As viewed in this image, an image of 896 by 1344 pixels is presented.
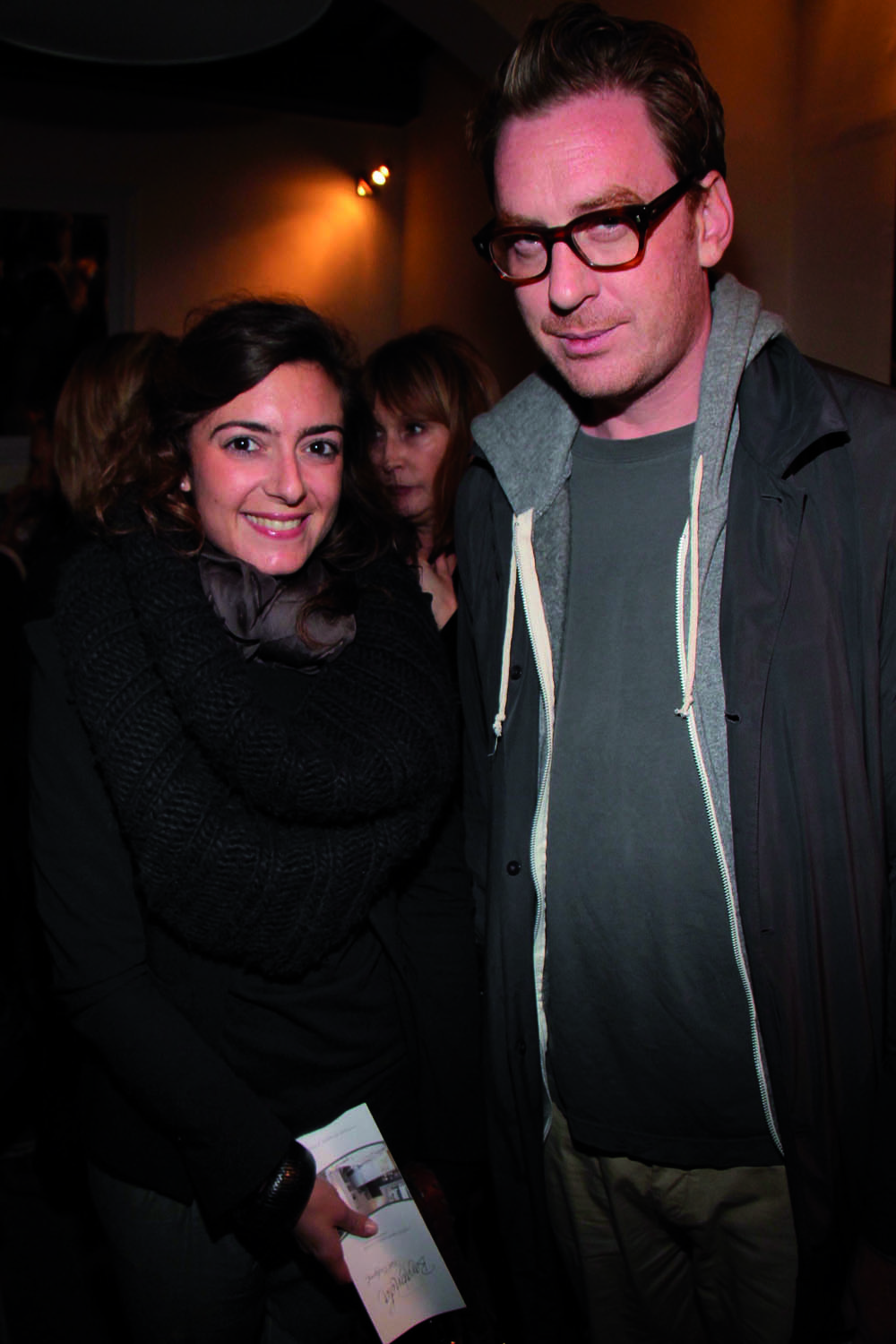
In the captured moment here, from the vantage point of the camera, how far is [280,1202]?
1.37 m

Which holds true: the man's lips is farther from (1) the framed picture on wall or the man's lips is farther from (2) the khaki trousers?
(1) the framed picture on wall

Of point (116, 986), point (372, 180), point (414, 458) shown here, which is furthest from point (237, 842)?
point (372, 180)

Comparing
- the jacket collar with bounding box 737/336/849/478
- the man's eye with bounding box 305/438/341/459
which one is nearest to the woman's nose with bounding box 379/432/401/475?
the man's eye with bounding box 305/438/341/459

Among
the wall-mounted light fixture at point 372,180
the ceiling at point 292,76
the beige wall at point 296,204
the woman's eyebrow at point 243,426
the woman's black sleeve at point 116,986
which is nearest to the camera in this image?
the woman's black sleeve at point 116,986

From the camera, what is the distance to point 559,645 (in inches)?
58.7

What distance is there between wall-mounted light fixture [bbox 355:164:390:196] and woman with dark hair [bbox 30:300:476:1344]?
604 cm

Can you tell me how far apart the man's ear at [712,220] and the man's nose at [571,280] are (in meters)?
0.18

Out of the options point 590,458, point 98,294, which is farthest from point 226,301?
point 98,294

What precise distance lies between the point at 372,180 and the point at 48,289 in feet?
7.73

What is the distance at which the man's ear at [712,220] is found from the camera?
1401mm

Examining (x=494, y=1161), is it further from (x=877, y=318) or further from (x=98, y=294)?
(x=98, y=294)

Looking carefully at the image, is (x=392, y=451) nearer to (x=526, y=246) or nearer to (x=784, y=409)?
(x=526, y=246)

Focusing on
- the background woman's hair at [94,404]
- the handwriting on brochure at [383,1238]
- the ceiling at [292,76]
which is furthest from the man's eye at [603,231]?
the ceiling at [292,76]

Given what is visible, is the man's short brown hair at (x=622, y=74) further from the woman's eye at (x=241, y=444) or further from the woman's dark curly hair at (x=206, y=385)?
the woman's eye at (x=241, y=444)
